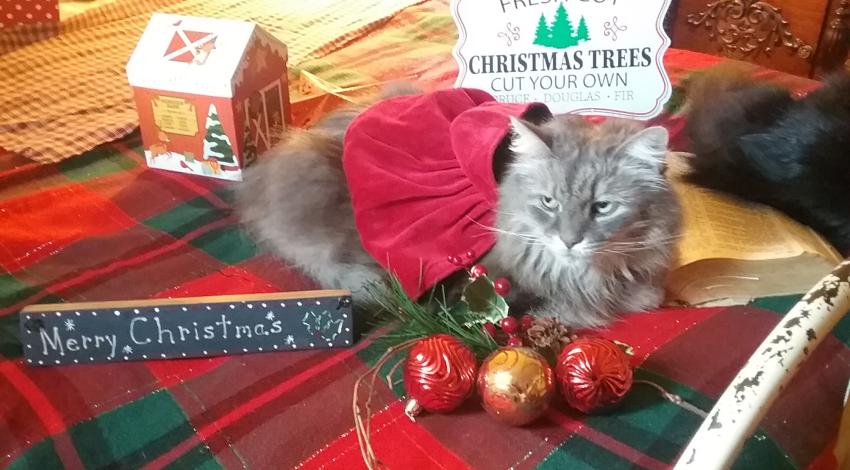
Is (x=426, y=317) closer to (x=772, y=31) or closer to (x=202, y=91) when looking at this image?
(x=202, y=91)

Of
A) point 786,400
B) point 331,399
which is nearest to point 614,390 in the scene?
point 786,400

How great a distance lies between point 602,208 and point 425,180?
0.28m

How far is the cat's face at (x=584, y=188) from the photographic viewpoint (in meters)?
1.02

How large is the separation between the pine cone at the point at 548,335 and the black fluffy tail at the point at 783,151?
485mm

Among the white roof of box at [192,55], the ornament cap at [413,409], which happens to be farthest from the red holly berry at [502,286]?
the white roof of box at [192,55]

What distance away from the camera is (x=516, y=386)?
85cm

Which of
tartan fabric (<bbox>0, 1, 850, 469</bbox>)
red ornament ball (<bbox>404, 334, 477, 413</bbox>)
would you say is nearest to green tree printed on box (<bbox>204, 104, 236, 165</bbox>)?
tartan fabric (<bbox>0, 1, 850, 469</bbox>)

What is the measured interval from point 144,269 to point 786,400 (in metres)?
0.93

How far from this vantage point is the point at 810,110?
128 cm

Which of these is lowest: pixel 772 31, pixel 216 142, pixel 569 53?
pixel 772 31

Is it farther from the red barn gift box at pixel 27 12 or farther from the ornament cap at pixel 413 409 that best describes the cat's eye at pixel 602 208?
the red barn gift box at pixel 27 12

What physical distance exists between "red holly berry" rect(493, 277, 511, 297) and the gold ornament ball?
167 mm

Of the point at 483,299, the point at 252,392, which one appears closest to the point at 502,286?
the point at 483,299

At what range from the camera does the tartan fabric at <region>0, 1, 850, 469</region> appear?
0.85m
